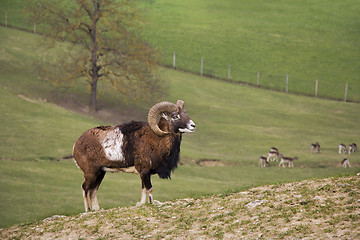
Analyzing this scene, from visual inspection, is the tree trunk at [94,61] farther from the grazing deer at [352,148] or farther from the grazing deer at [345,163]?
the grazing deer at [345,163]

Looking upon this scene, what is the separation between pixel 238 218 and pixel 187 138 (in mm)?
35343

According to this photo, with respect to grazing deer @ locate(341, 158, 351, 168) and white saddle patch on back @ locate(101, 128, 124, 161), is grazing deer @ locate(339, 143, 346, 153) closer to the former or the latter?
grazing deer @ locate(341, 158, 351, 168)

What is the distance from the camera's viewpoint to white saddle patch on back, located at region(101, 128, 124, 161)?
15.7m

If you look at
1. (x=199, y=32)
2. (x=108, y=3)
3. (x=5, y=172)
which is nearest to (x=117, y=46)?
(x=108, y=3)

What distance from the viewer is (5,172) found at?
2900cm

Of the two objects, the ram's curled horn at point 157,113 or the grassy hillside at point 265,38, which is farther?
the grassy hillside at point 265,38

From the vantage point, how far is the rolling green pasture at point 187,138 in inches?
1030

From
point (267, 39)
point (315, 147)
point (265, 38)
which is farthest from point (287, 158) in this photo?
point (265, 38)

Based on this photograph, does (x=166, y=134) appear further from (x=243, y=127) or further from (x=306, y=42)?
(x=306, y=42)

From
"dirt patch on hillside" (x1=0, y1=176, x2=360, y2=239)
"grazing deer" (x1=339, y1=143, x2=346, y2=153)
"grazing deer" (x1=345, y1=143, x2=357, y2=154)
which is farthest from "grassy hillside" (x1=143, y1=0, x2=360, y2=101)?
"dirt patch on hillside" (x1=0, y1=176, x2=360, y2=239)

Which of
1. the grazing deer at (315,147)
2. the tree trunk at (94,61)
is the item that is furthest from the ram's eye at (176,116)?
the tree trunk at (94,61)

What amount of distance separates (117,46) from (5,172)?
27090mm

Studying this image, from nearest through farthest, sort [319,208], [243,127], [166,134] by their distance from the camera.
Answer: [319,208], [166,134], [243,127]

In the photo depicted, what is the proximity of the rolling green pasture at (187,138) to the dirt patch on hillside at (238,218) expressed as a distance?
3363mm
